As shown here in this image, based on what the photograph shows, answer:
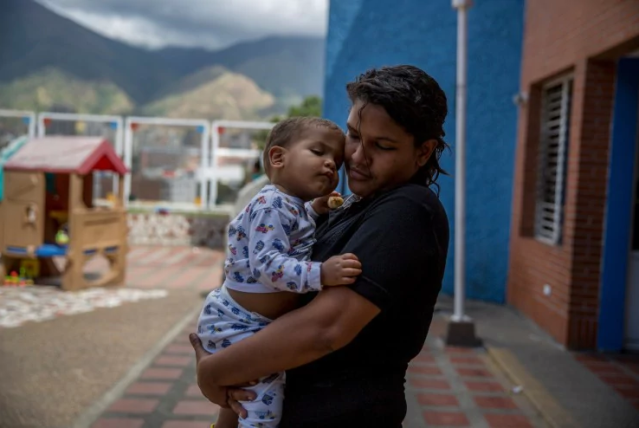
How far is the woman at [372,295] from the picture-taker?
1.29 metres

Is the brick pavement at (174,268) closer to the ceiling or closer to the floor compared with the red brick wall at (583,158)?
closer to the floor

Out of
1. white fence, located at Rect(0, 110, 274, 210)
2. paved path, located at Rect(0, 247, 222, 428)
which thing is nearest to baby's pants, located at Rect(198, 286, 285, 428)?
paved path, located at Rect(0, 247, 222, 428)

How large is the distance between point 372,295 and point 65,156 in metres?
7.80

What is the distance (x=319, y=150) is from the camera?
1.56 metres

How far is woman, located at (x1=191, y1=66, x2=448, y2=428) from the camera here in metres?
1.29

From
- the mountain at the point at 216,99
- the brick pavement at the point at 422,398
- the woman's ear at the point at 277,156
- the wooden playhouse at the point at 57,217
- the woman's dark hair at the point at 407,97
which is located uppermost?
the mountain at the point at 216,99

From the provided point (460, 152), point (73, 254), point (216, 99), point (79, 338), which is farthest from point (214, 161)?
point (216, 99)

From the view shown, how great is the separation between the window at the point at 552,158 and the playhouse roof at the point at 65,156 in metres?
5.45

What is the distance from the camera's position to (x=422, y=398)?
14.1 ft

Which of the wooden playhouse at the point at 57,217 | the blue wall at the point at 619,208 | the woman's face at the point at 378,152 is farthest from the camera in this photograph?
the wooden playhouse at the point at 57,217

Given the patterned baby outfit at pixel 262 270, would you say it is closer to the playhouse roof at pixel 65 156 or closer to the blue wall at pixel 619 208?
the blue wall at pixel 619 208

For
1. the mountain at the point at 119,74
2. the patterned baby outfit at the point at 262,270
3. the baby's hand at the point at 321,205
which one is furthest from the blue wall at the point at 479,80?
the mountain at the point at 119,74

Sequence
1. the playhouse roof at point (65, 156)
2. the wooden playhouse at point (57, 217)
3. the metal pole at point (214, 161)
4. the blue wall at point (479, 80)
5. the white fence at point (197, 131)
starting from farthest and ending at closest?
1. the metal pole at point (214, 161)
2. the white fence at point (197, 131)
3. the playhouse roof at point (65, 156)
4. the wooden playhouse at point (57, 217)
5. the blue wall at point (479, 80)

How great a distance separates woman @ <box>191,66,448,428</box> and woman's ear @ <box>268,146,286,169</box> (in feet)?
0.61
